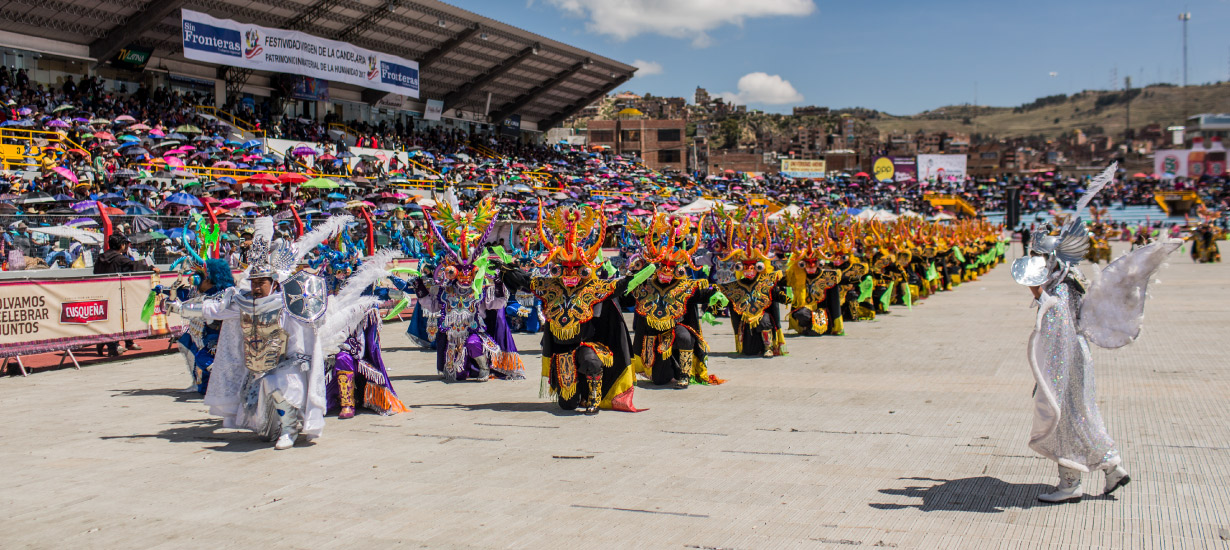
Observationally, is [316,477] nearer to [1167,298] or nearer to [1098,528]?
[1098,528]

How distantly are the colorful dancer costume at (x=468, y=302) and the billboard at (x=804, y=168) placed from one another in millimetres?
67224

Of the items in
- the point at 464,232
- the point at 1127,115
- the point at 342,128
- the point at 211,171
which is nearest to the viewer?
the point at 464,232

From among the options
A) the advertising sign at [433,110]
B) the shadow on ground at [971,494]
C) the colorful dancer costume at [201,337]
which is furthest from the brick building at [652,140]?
the shadow on ground at [971,494]

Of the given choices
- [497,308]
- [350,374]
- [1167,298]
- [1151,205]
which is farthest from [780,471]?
[1151,205]

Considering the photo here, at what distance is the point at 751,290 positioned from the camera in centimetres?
1167

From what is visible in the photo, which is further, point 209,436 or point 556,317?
point 556,317

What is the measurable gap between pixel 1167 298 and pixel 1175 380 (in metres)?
11.8

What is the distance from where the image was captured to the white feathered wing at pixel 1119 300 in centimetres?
Answer: 516

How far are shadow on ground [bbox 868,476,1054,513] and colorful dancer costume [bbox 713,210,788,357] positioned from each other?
231 inches

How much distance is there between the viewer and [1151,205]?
223 ft

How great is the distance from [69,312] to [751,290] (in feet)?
28.7

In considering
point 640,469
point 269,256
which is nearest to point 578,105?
point 269,256

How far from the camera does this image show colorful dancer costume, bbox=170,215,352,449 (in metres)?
6.84

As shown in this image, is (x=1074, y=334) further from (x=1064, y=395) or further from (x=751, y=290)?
(x=751, y=290)
